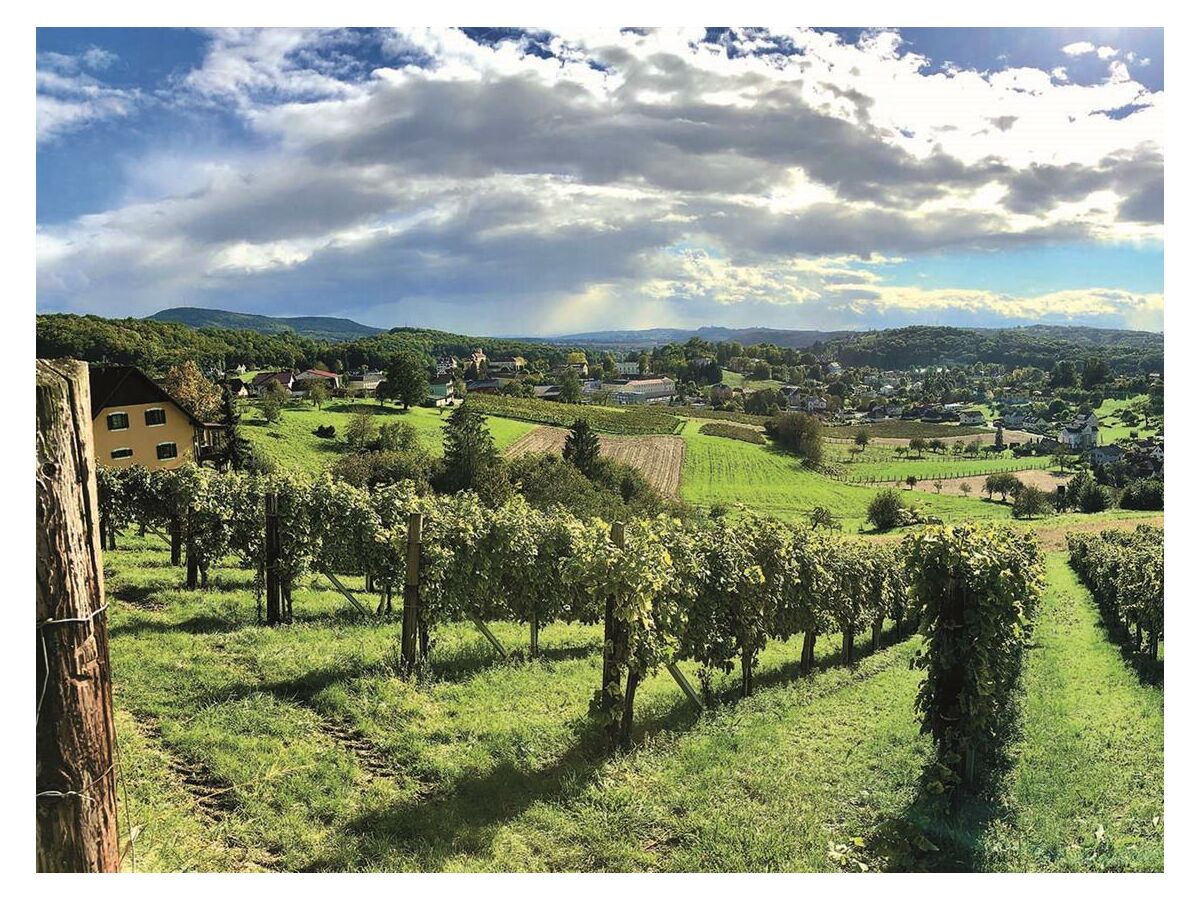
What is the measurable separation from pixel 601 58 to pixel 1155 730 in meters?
8.59

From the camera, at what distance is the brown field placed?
130 ft

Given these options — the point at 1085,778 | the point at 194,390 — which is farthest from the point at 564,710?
the point at 194,390

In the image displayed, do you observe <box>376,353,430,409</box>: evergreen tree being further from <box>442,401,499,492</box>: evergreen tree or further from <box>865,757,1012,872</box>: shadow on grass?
<box>865,757,1012,872</box>: shadow on grass

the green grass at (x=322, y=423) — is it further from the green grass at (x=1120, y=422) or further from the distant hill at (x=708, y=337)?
the green grass at (x=1120, y=422)

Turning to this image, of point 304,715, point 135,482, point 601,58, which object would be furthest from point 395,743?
point 135,482

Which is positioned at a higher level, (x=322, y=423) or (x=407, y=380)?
(x=407, y=380)

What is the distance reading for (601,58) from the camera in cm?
675

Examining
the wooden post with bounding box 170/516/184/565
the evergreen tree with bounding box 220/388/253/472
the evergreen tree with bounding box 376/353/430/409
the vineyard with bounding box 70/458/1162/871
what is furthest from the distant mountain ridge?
the wooden post with bounding box 170/516/184/565

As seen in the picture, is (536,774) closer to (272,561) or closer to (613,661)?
(613,661)

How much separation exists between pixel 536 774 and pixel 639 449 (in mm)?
39042

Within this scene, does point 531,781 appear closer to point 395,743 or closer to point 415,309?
point 395,743

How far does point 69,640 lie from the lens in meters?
2.60

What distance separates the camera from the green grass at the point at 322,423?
3759 cm

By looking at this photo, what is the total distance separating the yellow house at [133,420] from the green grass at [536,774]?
22.6 m
